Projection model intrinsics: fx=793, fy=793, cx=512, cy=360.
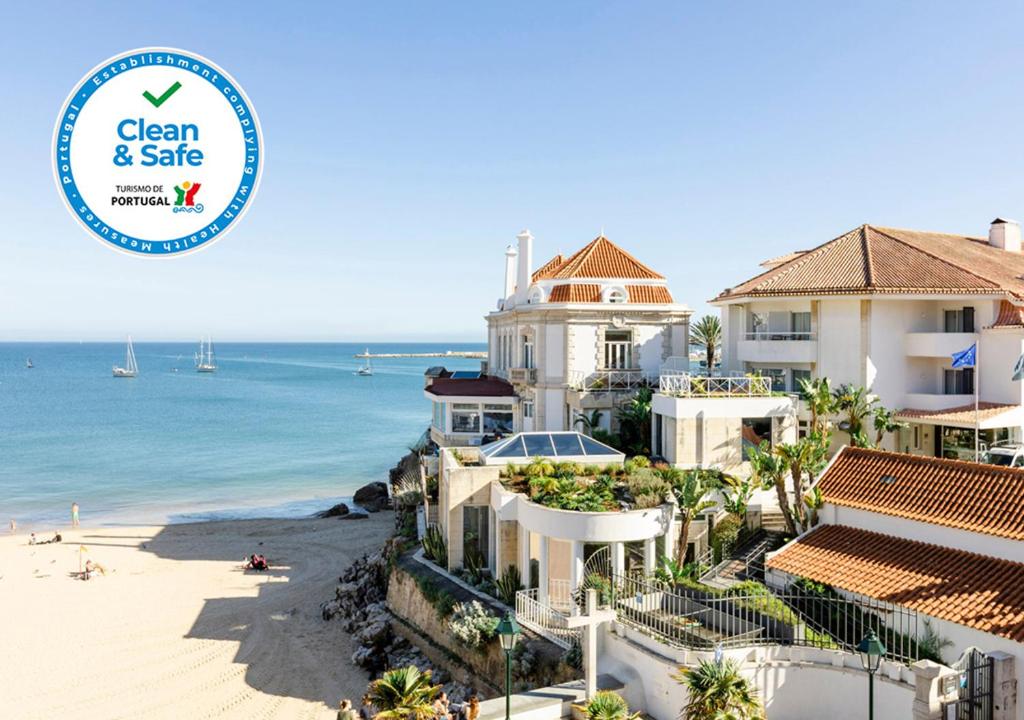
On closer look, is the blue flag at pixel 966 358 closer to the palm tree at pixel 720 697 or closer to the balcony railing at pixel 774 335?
the balcony railing at pixel 774 335

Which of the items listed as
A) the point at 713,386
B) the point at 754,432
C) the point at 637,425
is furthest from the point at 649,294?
the point at 754,432

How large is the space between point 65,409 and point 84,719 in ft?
336

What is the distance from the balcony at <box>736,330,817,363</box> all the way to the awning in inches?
167

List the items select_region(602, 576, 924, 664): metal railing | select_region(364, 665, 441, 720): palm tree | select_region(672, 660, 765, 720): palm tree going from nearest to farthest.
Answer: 1. select_region(672, 660, 765, 720): palm tree
2. select_region(364, 665, 441, 720): palm tree
3. select_region(602, 576, 924, 664): metal railing

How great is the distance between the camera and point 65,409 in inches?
4355

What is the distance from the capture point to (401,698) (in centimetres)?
1428

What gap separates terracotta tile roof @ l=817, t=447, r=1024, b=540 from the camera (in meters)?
17.1

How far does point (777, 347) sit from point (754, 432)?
6061 millimetres

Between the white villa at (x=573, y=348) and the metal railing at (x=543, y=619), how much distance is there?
41.0ft

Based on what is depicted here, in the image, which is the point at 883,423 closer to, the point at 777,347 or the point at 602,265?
the point at 777,347

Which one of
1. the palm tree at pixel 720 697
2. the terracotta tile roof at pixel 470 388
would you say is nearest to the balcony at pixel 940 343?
the terracotta tile roof at pixel 470 388

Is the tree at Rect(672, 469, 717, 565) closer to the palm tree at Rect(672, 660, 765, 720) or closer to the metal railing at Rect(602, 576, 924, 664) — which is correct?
the metal railing at Rect(602, 576, 924, 664)

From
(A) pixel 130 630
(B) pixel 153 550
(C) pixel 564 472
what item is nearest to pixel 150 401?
(B) pixel 153 550

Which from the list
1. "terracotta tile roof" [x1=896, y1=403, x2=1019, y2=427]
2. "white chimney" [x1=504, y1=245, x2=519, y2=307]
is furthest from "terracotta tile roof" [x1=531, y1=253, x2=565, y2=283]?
"terracotta tile roof" [x1=896, y1=403, x2=1019, y2=427]
